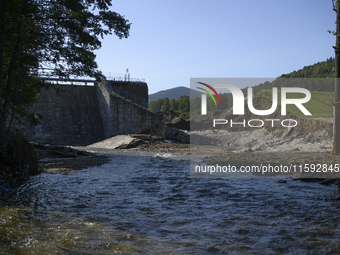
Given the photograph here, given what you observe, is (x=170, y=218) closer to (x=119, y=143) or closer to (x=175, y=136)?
(x=119, y=143)

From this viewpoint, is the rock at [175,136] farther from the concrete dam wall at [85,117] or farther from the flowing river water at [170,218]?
the flowing river water at [170,218]

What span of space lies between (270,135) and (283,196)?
2704 cm

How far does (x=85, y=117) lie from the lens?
142 ft

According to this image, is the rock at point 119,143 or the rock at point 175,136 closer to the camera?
the rock at point 119,143

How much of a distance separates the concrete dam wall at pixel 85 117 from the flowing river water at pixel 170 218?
27.4 m

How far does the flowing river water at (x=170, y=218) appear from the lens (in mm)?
5008

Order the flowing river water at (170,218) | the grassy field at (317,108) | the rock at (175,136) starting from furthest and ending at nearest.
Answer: the rock at (175,136) < the grassy field at (317,108) < the flowing river water at (170,218)

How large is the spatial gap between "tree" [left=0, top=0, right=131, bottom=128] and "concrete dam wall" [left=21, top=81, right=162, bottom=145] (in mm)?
21997

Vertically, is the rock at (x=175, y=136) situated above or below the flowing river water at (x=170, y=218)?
above

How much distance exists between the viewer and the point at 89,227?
5926 millimetres

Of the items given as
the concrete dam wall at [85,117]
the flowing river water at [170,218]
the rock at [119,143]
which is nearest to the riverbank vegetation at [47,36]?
the flowing river water at [170,218]

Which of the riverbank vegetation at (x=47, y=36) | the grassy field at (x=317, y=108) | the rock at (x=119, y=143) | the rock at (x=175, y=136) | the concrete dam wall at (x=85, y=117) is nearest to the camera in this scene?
the riverbank vegetation at (x=47, y=36)

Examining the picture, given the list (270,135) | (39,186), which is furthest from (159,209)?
(270,135)

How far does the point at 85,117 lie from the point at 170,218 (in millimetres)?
38861
